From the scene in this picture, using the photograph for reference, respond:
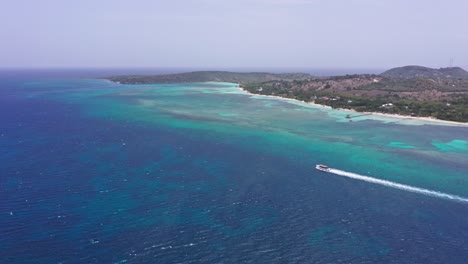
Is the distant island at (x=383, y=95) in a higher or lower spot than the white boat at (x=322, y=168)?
higher

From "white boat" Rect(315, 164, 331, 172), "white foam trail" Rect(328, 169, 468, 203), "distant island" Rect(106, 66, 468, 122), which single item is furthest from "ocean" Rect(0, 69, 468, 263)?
"distant island" Rect(106, 66, 468, 122)

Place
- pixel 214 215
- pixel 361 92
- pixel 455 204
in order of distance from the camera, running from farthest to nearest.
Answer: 1. pixel 361 92
2. pixel 455 204
3. pixel 214 215

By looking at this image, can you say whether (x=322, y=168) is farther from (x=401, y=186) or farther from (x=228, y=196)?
(x=228, y=196)

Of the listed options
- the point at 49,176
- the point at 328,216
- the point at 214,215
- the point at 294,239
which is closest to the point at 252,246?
the point at 294,239

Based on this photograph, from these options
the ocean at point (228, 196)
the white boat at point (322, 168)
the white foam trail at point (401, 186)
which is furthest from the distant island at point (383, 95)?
the white boat at point (322, 168)

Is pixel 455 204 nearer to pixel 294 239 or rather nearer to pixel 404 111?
pixel 294 239

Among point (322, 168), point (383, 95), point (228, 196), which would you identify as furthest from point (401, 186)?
point (383, 95)

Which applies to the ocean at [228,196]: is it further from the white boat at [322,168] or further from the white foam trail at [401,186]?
the white boat at [322,168]

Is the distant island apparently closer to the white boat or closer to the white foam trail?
the white foam trail

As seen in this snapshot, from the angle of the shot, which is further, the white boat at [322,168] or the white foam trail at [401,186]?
the white boat at [322,168]
